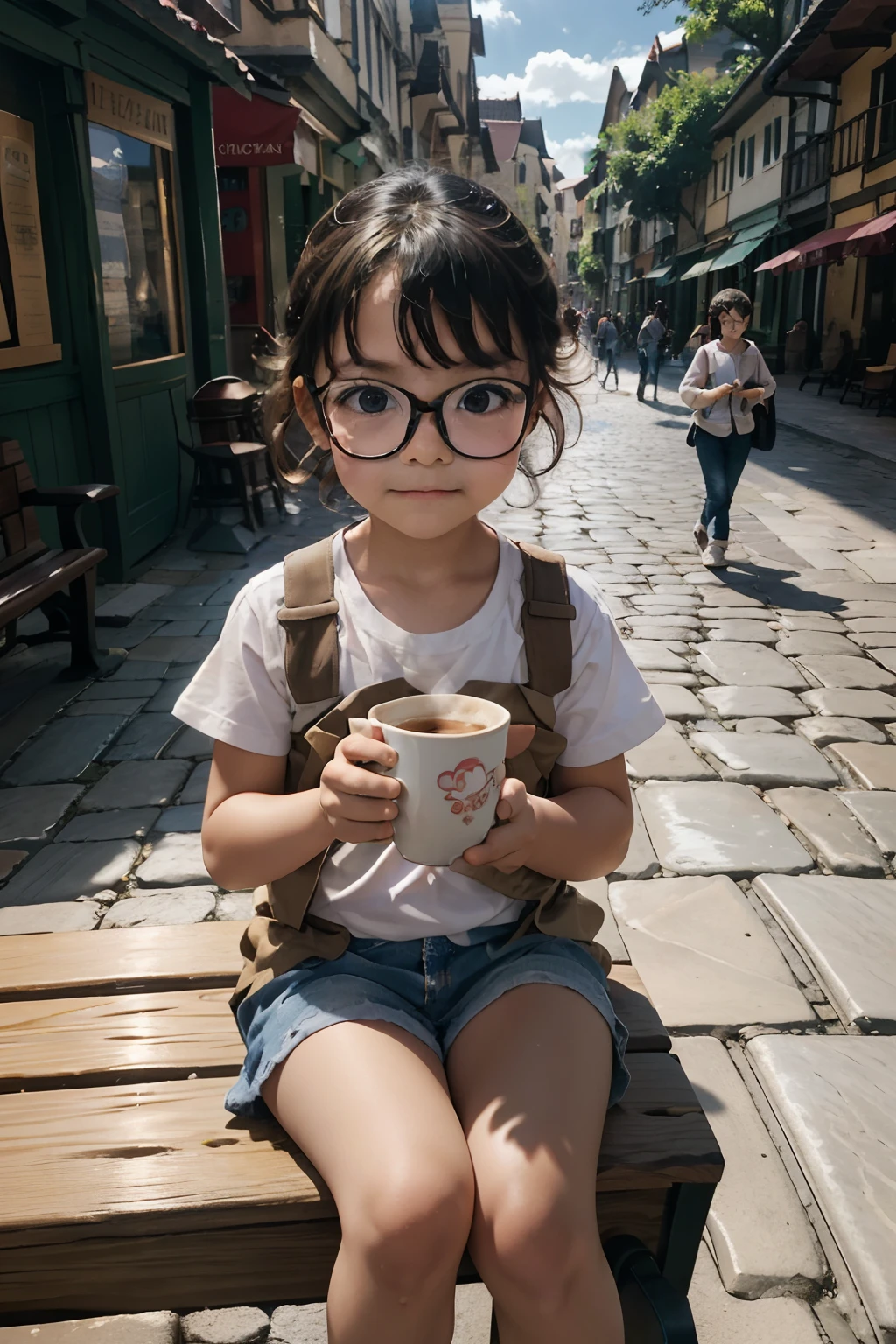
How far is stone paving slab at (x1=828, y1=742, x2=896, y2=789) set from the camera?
12.9 feet

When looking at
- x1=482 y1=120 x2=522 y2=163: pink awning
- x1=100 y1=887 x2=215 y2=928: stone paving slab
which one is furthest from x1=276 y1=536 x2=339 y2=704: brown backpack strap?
x1=482 y1=120 x2=522 y2=163: pink awning

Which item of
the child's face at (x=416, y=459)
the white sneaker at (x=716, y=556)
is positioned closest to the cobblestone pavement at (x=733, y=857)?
the white sneaker at (x=716, y=556)

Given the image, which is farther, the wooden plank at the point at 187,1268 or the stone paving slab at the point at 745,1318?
the stone paving slab at the point at 745,1318

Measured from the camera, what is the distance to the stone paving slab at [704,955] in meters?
2.60

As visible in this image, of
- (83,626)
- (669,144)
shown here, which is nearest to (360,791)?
(83,626)

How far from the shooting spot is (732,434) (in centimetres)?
707

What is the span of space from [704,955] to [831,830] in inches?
A: 37.4

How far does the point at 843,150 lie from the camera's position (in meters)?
22.7

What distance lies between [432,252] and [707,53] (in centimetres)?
5354

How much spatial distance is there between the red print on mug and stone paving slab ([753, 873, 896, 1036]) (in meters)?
1.68

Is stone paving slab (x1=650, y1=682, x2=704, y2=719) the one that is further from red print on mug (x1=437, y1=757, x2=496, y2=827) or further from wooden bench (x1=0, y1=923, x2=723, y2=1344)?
red print on mug (x1=437, y1=757, x2=496, y2=827)

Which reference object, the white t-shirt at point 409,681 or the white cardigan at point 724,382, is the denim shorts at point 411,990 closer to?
the white t-shirt at point 409,681

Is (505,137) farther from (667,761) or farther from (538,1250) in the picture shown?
(538,1250)

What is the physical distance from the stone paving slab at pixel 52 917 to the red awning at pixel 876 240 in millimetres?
16939
